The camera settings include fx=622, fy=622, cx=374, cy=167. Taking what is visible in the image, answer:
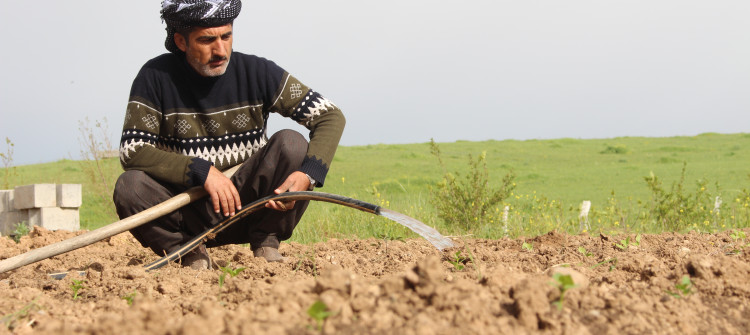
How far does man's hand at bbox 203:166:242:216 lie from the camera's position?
3.59 meters

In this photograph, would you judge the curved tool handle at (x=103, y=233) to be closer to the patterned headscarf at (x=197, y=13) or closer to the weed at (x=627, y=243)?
the patterned headscarf at (x=197, y=13)

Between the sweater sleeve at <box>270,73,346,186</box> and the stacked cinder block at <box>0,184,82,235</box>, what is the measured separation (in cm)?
442

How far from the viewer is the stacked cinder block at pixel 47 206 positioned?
7164 millimetres

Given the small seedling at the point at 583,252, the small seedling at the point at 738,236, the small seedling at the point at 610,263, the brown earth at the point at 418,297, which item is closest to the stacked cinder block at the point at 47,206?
the brown earth at the point at 418,297

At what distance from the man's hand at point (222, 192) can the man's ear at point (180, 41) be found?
2.63ft

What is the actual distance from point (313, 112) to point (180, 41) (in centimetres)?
93

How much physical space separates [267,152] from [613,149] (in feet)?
73.4

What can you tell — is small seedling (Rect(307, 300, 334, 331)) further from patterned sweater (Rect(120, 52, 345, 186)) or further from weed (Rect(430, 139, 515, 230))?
weed (Rect(430, 139, 515, 230))

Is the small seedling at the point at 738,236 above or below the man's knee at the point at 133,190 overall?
below

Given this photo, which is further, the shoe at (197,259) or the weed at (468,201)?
the weed at (468,201)

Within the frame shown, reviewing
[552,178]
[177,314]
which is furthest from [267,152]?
[552,178]

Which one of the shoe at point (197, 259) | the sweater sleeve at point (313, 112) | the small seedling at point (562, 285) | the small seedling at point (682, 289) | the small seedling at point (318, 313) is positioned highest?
the sweater sleeve at point (313, 112)

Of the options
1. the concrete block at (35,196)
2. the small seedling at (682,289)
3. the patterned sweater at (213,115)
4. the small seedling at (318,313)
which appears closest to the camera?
the small seedling at (318,313)

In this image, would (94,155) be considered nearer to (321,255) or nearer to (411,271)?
(321,255)
